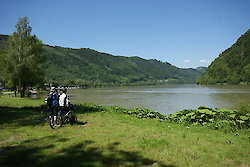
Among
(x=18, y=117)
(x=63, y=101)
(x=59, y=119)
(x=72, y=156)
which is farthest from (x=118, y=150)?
(x=18, y=117)

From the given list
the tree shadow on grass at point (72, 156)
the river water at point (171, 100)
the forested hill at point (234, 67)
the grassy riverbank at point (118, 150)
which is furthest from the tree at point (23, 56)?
the forested hill at point (234, 67)

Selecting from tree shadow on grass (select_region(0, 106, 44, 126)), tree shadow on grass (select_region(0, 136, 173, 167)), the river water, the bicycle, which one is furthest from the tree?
tree shadow on grass (select_region(0, 136, 173, 167))

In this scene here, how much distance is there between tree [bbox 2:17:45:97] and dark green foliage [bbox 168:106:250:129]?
33030mm

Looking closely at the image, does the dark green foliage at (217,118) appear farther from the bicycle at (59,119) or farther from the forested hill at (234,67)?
the forested hill at (234,67)

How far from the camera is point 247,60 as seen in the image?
149 metres

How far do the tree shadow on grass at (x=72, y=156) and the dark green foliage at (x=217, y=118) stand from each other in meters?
7.05

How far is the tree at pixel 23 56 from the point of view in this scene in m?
37.6

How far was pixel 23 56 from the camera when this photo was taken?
3806cm

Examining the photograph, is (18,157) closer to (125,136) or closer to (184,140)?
(125,136)

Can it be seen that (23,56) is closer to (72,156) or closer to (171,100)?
(171,100)

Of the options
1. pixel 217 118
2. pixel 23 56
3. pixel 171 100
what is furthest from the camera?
pixel 171 100

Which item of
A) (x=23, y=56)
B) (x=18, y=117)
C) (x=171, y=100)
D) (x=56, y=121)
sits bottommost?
(x=171, y=100)

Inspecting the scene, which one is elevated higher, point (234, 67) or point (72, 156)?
point (234, 67)

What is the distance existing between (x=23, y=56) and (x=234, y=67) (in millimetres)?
154390
